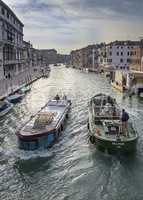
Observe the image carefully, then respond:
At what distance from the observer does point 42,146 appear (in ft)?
65.6

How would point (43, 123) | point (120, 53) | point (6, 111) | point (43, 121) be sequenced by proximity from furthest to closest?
point (120, 53)
point (6, 111)
point (43, 121)
point (43, 123)

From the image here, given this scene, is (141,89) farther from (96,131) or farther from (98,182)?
(98,182)

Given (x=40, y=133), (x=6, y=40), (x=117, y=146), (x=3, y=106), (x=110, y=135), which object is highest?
(x=6, y=40)

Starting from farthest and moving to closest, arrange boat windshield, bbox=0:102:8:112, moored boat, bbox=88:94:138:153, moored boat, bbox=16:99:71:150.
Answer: boat windshield, bbox=0:102:8:112 → moored boat, bbox=16:99:71:150 → moored boat, bbox=88:94:138:153

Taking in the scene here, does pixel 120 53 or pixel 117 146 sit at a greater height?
pixel 120 53

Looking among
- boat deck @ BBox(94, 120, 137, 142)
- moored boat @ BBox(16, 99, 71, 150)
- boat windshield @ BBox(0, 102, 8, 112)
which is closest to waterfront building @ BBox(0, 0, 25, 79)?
boat windshield @ BBox(0, 102, 8, 112)

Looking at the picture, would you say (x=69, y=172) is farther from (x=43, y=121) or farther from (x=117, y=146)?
(x=43, y=121)

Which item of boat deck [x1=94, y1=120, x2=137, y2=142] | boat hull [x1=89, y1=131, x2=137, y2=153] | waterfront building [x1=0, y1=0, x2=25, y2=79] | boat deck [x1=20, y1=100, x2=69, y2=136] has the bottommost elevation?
boat hull [x1=89, y1=131, x2=137, y2=153]

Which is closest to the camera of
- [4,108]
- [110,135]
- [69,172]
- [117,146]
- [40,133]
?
[69,172]

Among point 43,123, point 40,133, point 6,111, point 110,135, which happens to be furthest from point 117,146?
point 6,111

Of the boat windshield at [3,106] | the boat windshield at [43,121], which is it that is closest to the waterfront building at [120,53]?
the boat windshield at [3,106]

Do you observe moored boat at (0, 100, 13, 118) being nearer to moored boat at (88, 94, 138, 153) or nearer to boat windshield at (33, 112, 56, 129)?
boat windshield at (33, 112, 56, 129)

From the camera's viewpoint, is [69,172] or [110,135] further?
[110,135]

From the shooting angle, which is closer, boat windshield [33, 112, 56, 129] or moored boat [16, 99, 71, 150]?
moored boat [16, 99, 71, 150]
